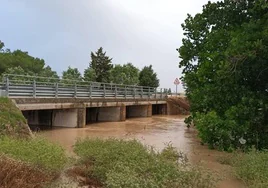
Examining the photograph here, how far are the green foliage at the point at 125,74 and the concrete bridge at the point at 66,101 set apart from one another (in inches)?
473

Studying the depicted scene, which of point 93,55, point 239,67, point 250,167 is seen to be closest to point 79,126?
point 239,67

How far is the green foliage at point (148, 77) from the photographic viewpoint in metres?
51.6

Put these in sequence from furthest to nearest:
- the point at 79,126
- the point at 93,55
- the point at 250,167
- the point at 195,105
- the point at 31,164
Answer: the point at 93,55, the point at 79,126, the point at 195,105, the point at 250,167, the point at 31,164

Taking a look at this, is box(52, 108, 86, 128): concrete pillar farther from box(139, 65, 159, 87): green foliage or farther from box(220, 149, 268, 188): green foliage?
box(139, 65, 159, 87): green foliage

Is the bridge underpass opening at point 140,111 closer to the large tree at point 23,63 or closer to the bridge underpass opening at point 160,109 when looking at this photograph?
the bridge underpass opening at point 160,109

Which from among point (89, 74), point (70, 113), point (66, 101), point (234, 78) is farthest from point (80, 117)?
point (89, 74)

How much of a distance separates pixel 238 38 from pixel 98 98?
1360 cm

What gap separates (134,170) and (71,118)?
14.4m

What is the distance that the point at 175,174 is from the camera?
6.57 m

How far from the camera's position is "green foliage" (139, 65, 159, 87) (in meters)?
51.6

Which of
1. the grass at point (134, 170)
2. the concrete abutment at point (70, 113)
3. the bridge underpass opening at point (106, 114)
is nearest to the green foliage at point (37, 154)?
the grass at point (134, 170)

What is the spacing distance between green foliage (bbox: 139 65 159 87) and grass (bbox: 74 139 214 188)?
42609mm

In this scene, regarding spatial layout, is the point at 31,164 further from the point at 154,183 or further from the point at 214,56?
the point at 214,56

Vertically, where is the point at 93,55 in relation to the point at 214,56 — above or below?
above
